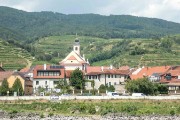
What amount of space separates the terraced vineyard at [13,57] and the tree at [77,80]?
51659 millimetres

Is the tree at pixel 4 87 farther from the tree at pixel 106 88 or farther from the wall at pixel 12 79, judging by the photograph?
the tree at pixel 106 88

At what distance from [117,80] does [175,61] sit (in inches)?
2511

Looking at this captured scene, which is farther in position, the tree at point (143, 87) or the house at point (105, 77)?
the house at point (105, 77)

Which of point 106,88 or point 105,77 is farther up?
point 105,77

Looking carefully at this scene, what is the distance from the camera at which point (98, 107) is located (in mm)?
68750

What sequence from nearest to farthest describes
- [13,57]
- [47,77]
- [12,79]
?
[12,79] < [47,77] < [13,57]

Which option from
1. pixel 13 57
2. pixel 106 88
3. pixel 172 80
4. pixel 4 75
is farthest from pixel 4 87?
pixel 13 57

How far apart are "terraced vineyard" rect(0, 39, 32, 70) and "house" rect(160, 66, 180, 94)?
55.3 m

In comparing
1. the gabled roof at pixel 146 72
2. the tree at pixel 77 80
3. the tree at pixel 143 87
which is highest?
the gabled roof at pixel 146 72

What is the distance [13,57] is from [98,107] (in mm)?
93464

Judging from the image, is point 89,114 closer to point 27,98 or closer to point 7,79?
point 27,98

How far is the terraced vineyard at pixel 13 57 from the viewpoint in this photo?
14825 cm

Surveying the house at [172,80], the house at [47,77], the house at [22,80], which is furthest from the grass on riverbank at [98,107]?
the house at [47,77]

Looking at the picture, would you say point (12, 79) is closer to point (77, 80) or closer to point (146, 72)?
point (77, 80)
